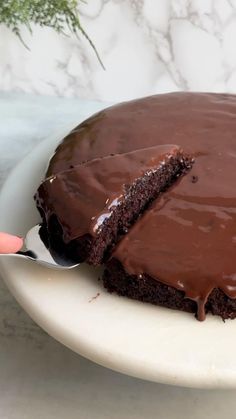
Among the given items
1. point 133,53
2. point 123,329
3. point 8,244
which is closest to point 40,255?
point 8,244

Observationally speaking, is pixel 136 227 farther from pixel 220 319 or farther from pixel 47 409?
pixel 47 409

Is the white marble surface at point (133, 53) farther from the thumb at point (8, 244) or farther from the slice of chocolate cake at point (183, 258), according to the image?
the thumb at point (8, 244)

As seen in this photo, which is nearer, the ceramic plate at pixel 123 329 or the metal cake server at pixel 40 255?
the ceramic plate at pixel 123 329

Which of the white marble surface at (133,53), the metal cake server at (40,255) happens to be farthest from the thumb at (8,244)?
the white marble surface at (133,53)

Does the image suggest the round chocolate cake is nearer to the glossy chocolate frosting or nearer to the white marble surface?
the glossy chocolate frosting

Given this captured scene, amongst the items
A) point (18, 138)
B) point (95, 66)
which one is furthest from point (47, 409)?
point (95, 66)

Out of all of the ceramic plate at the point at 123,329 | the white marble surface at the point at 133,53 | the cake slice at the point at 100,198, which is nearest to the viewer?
the ceramic plate at the point at 123,329
